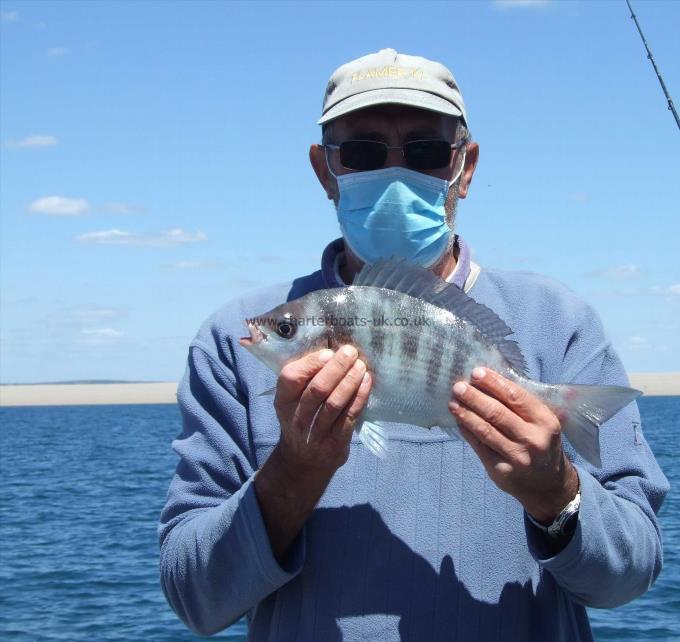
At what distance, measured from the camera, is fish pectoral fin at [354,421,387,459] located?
336 centimetres

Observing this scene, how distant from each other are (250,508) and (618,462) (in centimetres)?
140

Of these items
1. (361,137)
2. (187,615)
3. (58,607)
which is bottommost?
(58,607)

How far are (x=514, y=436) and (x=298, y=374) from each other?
75 centimetres

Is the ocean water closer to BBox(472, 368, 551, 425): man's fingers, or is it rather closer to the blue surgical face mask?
the blue surgical face mask

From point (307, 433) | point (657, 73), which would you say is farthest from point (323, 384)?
point (657, 73)

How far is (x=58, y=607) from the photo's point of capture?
16188mm

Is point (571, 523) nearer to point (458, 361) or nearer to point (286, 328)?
point (458, 361)

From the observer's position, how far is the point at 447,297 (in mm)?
3498

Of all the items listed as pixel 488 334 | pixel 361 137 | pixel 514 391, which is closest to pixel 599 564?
pixel 514 391

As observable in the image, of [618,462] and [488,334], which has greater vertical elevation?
[488,334]

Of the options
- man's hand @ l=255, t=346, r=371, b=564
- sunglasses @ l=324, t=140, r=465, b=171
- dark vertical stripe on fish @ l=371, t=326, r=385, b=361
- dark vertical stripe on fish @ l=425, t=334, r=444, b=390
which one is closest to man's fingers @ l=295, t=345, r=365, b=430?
man's hand @ l=255, t=346, r=371, b=564

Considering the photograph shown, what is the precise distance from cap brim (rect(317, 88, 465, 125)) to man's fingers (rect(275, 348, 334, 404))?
117cm

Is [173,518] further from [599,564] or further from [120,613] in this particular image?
[120,613]

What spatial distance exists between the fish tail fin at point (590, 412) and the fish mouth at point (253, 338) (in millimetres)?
1155
